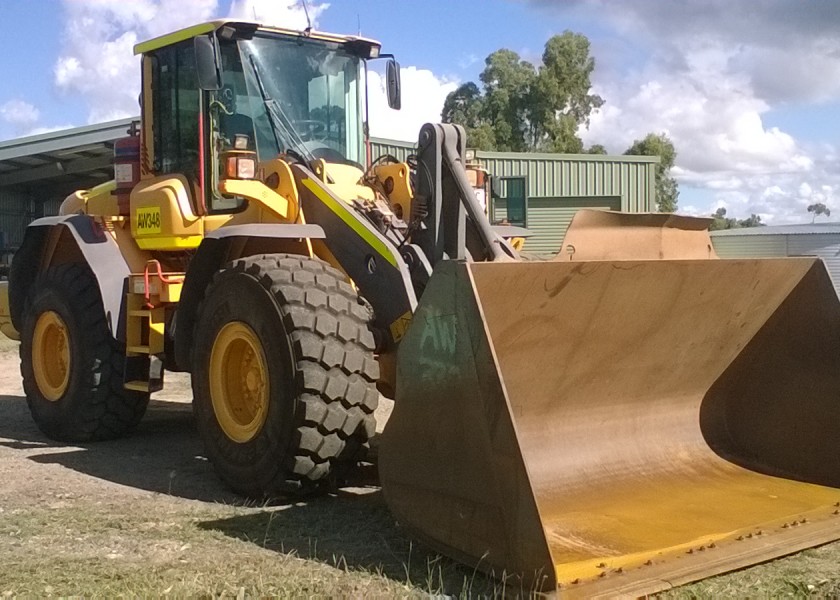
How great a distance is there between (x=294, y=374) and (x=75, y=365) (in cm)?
280

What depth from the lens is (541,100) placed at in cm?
4094

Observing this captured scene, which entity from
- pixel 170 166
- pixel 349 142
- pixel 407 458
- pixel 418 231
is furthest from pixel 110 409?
pixel 407 458

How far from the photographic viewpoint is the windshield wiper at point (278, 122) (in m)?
6.36

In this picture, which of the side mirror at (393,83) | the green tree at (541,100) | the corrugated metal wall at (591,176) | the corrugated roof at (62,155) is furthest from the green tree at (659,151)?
the side mirror at (393,83)

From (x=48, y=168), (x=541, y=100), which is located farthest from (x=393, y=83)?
(x=541, y=100)

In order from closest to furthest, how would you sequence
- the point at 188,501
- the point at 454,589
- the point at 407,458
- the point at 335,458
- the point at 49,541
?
the point at 454,589, the point at 407,458, the point at 49,541, the point at 335,458, the point at 188,501

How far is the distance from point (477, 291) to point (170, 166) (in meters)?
3.67

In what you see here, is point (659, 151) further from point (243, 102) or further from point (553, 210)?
point (243, 102)

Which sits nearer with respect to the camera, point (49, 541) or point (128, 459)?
point (49, 541)

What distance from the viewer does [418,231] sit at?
540 cm

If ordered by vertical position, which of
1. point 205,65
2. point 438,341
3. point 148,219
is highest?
point 205,65

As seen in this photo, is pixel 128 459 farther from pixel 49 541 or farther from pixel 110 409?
pixel 49 541

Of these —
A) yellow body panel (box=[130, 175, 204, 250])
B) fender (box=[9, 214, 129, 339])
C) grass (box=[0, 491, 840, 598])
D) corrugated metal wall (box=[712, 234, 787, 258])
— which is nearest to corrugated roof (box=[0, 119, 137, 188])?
fender (box=[9, 214, 129, 339])

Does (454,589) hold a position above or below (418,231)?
below
